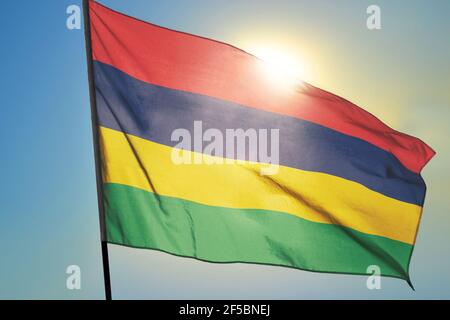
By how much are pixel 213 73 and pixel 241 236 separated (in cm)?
234

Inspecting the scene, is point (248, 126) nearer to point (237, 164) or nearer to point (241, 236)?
point (237, 164)

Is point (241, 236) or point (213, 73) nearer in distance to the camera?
point (241, 236)

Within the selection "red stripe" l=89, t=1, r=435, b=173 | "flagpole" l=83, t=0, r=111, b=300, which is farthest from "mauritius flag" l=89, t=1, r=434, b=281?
"flagpole" l=83, t=0, r=111, b=300

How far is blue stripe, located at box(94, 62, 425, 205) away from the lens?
36.8 feet

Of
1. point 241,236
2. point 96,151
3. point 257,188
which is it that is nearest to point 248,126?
point 257,188

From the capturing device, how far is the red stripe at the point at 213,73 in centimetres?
1141

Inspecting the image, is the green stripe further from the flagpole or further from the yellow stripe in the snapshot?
the flagpole

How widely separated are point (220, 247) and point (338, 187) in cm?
198

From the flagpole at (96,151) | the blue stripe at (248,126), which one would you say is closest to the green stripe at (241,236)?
the flagpole at (96,151)

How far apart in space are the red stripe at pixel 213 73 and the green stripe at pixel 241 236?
4.85 feet

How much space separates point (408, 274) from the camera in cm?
1158

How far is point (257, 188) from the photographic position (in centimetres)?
1150

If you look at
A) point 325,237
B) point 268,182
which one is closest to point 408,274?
point 325,237

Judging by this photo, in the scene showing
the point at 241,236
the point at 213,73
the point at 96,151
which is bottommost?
the point at 241,236
